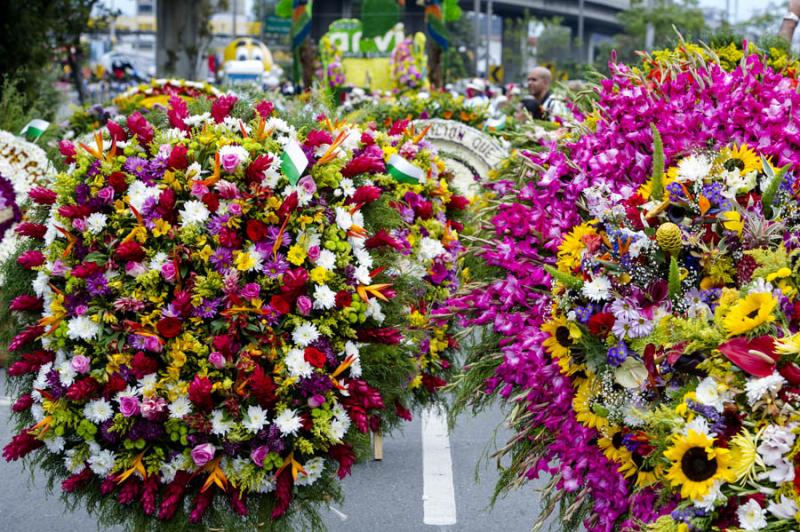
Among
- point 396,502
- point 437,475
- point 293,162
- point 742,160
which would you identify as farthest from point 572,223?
point 437,475

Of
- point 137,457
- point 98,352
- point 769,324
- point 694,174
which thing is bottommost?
point 137,457

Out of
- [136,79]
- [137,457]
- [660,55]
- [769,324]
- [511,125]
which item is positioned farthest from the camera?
[136,79]

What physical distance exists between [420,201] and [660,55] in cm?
210

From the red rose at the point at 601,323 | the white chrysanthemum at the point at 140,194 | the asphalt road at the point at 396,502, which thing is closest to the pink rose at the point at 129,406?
the white chrysanthemum at the point at 140,194

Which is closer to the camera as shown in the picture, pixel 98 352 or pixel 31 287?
pixel 98 352

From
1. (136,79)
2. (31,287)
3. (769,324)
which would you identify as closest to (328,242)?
(31,287)

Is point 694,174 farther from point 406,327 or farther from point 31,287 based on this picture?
point 31,287

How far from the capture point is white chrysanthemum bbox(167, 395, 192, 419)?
4.18 metres

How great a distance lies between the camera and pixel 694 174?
12.2ft

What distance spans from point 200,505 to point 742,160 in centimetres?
214

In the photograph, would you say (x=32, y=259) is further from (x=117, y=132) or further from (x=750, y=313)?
(x=750, y=313)

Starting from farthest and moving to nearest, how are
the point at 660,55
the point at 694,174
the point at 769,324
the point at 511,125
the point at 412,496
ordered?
the point at 511,125, the point at 412,496, the point at 660,55, the point at 694,174, the point at 769,324

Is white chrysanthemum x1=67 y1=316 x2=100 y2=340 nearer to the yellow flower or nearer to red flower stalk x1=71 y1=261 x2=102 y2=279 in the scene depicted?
red flower stalk x1=71 y1=261 x2=102 y2=279

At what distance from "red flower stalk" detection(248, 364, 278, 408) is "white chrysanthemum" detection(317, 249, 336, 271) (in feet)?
1.42
